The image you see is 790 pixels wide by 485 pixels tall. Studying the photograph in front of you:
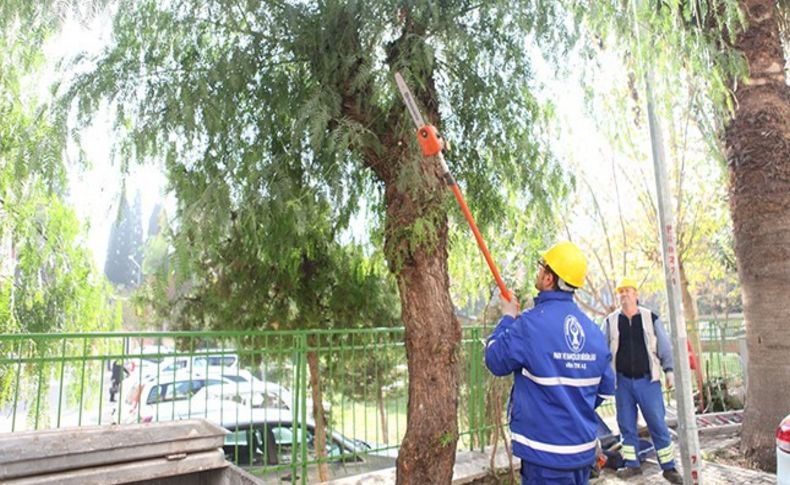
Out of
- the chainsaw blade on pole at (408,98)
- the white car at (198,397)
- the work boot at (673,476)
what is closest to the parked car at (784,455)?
the work boot at (673,476)

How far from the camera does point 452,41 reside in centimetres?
449

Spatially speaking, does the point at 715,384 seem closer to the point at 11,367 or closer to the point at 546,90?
the point at 546,90

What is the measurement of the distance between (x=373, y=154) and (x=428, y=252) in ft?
2.78

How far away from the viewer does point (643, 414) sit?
19.9ft

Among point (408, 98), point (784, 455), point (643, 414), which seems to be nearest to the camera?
point (784, 455)

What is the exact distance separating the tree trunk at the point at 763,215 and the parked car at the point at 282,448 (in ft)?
12.9

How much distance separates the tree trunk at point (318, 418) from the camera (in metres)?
6.28

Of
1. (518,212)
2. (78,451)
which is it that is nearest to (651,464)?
(518,212)

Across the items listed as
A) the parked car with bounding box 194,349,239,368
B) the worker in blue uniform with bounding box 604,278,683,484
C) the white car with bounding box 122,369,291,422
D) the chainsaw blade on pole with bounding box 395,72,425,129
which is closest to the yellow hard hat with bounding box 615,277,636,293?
the worker in blue uniform with bounding box 604,278,683,484

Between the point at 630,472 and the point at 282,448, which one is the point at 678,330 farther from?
the point at 282,448

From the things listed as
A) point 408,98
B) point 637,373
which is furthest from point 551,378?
point 637,373

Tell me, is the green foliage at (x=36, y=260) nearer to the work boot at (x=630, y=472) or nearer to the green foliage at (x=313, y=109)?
the green foliage at (x=313, y=109)

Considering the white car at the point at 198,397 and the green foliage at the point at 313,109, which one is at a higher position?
the green foliage at the point at 313,109

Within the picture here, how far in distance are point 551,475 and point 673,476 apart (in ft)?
10.4
